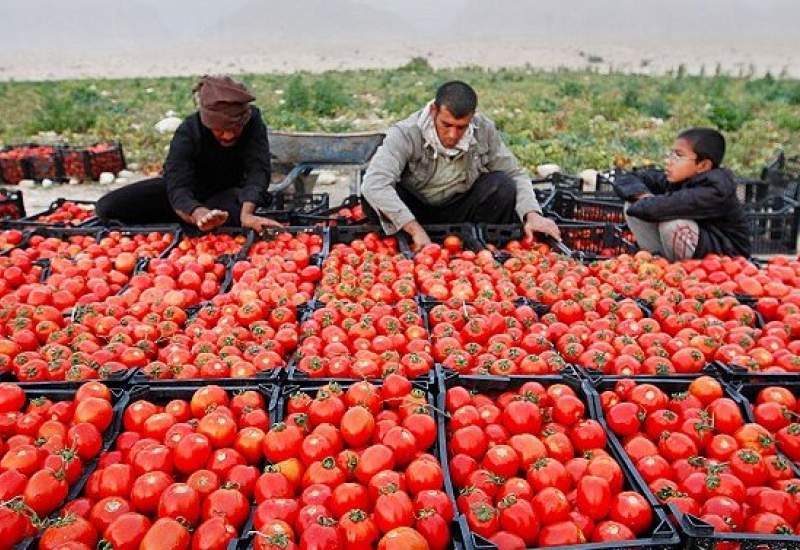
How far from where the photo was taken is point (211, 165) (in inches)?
218

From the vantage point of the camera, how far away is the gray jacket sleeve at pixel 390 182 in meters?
4.82

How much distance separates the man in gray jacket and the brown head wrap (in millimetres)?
1067

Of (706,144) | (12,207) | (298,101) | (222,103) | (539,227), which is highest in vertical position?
(222,103)

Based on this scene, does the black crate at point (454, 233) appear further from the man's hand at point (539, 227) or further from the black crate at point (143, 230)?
the black crate at point (143, 230)

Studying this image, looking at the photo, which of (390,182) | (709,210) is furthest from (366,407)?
(709,210)

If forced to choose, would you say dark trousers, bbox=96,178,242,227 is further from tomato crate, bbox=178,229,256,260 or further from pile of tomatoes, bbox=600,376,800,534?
pile of tomatoes, bbox=600,376,800,534

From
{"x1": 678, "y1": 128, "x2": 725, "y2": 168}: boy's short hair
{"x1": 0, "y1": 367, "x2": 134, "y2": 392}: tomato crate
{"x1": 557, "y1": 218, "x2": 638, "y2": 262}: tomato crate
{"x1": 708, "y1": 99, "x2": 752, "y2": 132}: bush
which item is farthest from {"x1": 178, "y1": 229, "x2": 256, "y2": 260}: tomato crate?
{"x1": 708, "y1": 99, "x2": 752, "y2": 132}: bush

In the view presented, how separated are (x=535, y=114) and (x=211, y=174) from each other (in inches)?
556

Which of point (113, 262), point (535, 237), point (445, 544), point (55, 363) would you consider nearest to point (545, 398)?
point (445, 544)

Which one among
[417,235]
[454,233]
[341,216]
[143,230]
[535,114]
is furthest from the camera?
[535,114]

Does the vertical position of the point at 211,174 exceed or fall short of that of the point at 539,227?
it exceeds it

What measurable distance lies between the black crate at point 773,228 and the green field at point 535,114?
197 inches

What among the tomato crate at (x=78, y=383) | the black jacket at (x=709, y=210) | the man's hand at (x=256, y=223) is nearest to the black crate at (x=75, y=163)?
the man's hand at (x=256, y=223)

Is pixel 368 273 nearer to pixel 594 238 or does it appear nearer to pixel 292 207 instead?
pixel 594 238
